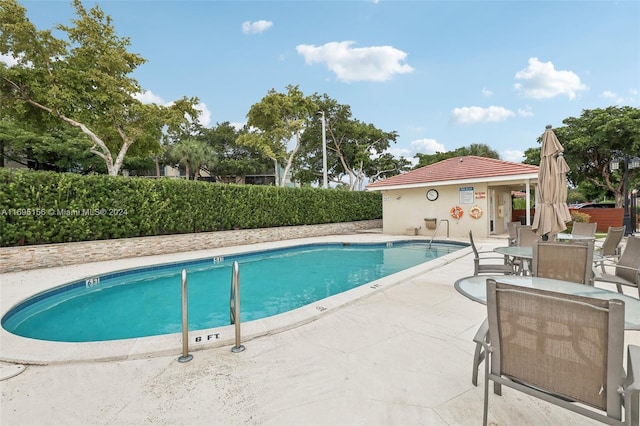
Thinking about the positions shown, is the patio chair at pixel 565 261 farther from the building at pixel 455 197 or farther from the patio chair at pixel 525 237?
the building at pixel 455 197

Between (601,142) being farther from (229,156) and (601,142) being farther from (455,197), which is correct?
(229,156)

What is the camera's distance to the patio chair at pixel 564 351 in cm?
143

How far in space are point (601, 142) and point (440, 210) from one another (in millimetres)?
11275

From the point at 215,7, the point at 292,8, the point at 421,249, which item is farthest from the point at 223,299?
the point at 292,8

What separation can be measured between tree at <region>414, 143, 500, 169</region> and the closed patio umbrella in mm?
30029

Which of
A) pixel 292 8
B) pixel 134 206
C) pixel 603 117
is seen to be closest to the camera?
pixel 134 206

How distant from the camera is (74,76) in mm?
13203

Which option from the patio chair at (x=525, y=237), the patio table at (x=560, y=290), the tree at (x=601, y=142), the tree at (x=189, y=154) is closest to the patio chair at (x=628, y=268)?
the patio chair at (x=525, y=237)

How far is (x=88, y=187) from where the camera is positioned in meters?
9.19

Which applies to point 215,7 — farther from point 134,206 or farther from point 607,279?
point 607,279

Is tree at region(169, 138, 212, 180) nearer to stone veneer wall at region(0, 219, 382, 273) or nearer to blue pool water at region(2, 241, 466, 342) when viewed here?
stone veneer wall at region(0, 219, 382, 273)

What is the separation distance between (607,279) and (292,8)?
1353cm

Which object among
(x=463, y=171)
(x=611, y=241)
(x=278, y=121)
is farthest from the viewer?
(x=278, y=121)

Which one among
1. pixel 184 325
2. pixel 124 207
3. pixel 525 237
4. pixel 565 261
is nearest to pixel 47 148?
pixel 124 207
